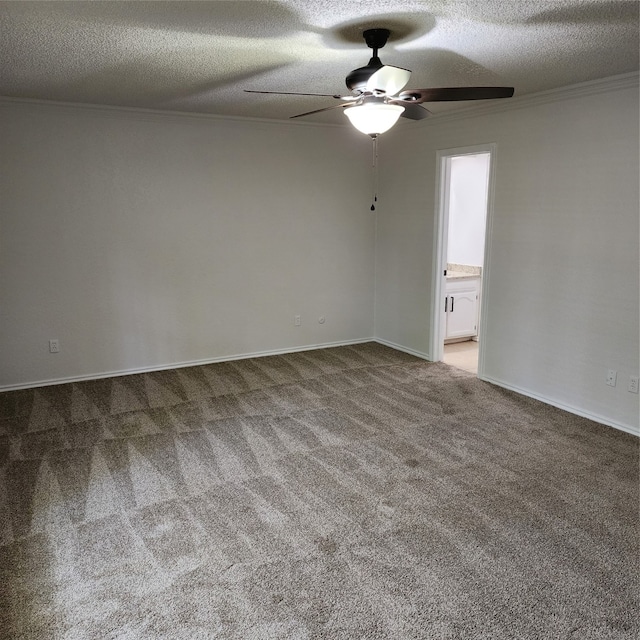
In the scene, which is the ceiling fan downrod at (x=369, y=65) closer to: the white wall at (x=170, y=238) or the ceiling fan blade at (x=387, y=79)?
the ceiling fan blade at (x=387, y=79)

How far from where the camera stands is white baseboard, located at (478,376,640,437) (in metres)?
3.73

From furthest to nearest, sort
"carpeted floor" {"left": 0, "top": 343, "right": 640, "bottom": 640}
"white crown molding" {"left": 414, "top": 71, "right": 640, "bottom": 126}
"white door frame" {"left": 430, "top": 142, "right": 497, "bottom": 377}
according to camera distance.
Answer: "white door frame" {"left": 430, "top": 142, "right": 497, "bottom": 377} < "white crown molding" {"left": 414, "top": 71, "right": 640, "bottom": 126} < "carpeted floor" {"left": 0, "top": 343, "right": 640, "bottom": 640}

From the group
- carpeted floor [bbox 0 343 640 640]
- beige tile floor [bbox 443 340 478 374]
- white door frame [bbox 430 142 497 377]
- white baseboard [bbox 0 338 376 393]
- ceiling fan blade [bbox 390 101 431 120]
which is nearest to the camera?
carpeted floor [bbox 0 343 640 640]

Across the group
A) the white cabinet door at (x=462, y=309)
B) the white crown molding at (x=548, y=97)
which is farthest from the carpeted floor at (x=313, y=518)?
the white crown molding at (x=548, y=97)

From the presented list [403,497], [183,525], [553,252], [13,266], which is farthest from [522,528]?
[13,266]

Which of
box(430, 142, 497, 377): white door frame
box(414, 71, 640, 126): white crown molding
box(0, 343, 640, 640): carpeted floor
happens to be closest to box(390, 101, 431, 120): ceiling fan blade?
box(414, 71, 640, 126): white crown molding

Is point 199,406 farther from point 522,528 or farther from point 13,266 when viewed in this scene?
point 522,528

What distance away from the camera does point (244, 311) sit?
5.49m

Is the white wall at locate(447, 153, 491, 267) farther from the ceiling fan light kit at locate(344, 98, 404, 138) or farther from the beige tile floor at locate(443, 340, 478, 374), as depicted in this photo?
the ceiling fan light kit at locate(344, 98, 404, 138)

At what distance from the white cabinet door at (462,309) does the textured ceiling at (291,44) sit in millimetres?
2353

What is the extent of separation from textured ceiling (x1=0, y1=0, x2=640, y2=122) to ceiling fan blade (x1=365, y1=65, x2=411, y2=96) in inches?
9.7

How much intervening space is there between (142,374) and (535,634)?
13.2 ft

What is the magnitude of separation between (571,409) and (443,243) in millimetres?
1973

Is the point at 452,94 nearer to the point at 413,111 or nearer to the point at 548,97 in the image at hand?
the point at 413,111
